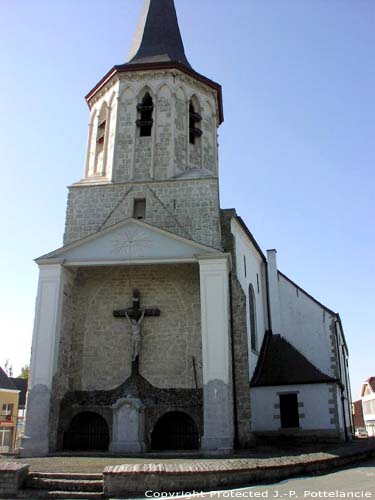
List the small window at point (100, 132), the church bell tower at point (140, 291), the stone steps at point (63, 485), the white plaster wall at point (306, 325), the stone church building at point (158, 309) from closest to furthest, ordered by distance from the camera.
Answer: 1. the stone steps at point (63, 485)
2. the church bell tower at point (140, 291)
3. the stone church building at point (158, 309)
4. the small window at point (100, 132)
5. the white plaster wall at point (306, 325)

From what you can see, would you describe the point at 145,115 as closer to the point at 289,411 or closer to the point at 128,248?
the point at 128,248

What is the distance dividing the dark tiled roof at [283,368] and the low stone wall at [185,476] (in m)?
9.22

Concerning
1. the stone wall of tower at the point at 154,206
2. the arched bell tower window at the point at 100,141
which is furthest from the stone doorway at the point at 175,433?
the arched bell tower window at the point at 100,141

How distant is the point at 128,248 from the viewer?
15.5m

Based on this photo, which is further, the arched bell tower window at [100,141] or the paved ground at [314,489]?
the arched bell tower window at [100,141]

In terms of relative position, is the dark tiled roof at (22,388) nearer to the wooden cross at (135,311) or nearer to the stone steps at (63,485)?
the wooden cross at (135,311)

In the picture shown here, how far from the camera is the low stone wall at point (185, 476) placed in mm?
7961

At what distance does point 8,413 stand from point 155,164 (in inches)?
1094

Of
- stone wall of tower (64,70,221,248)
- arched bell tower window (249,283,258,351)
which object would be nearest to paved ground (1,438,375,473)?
stone wall of tower (64,70,221,248)

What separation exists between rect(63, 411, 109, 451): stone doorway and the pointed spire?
14.0 meters

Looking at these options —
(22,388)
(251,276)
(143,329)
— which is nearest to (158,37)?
(251,276)

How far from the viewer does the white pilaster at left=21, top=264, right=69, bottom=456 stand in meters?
13.8

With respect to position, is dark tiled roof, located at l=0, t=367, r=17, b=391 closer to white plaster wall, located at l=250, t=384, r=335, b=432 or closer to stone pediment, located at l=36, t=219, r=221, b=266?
white plaster wall, located at l=250, t=384, r=335, b=432

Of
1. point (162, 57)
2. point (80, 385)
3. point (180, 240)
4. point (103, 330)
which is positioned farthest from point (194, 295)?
point (162, 57)
